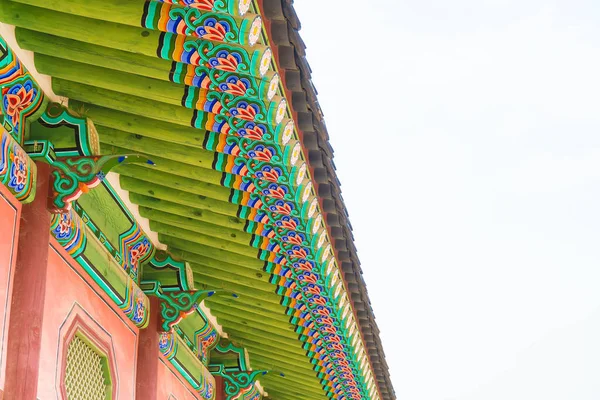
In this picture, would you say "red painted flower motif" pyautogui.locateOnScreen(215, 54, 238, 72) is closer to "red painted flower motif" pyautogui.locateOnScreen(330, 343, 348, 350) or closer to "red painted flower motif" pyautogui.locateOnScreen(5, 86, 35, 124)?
"red painted flower motif" pyautogui.locateOnScreen(5, 86, 35, 124)

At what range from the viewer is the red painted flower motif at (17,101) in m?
4.73

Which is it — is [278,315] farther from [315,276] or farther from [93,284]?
[93,284]

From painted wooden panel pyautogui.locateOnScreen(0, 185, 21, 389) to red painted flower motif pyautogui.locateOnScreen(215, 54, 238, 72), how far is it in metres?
1.30

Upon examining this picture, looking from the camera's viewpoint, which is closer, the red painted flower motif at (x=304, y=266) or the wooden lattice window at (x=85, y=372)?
the wooden lattice window at (x=85, y=372)

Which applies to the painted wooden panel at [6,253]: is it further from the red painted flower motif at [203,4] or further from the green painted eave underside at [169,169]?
the red painted flower motif at [203,4]

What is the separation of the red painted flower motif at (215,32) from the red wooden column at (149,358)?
3.22 meters

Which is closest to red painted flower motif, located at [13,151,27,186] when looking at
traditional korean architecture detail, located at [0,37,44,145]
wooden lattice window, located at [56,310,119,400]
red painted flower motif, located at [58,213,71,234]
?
traditional korean architecture detail, located at [0,37,44,145]

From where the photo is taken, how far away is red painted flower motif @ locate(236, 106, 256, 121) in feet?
15.4

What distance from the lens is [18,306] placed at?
463 cm

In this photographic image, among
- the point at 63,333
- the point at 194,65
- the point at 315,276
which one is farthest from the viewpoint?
the point at 315,276

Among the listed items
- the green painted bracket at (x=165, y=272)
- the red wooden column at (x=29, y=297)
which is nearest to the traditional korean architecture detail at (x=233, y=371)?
the green painted bracket at (x=165, y=272)

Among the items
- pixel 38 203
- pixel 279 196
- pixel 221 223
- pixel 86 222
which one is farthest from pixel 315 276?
pixel 38 203

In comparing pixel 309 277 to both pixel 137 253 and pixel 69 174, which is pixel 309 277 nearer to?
pixel 137 253

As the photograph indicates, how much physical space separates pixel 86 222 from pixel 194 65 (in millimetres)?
1597
